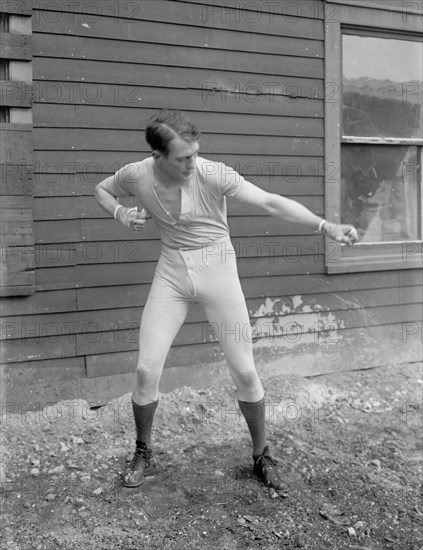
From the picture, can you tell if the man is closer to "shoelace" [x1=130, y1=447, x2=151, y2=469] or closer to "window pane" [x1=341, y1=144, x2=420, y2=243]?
"shoelace" [x1=130, y1=447, x2=151, y2=469]

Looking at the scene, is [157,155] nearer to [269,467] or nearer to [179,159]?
[179,159]

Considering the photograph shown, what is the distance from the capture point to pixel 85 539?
123 inches

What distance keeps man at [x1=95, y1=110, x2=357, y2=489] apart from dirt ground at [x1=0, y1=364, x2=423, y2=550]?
25 cm

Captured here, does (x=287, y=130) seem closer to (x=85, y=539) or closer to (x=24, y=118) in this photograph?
(x=24, y=118)

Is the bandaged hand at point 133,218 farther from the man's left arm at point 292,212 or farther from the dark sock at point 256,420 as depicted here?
the dark sock at point 256,420

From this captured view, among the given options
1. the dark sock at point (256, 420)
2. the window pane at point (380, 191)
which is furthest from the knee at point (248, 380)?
the window pane at point (380, 191)

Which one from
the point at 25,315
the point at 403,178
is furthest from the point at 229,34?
the point at 25,315

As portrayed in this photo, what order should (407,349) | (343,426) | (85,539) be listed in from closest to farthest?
1. (85,539)
2. (343,426)
3. (407,349)

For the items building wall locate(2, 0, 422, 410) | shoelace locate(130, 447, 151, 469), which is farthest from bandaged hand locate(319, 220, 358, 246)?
building wall locate(2, 0, 422, 410)

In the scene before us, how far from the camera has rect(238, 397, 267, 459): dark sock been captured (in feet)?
12.1

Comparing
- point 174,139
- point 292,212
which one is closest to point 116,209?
point 174,139

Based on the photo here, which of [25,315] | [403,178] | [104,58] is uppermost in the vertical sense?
[104,58]

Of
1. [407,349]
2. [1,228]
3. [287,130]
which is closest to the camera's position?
[1,228]

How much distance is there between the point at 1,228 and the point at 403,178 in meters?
3.57
